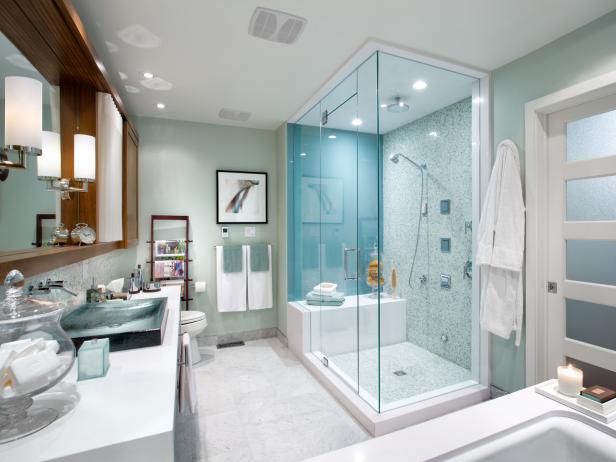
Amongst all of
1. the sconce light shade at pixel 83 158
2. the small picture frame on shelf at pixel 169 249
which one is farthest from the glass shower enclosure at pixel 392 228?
the sconce light shade at pixel 83 158

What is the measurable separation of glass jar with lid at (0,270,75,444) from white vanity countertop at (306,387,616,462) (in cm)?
75

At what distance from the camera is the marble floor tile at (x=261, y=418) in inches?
77.0

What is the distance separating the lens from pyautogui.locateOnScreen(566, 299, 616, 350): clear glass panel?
1804 mm

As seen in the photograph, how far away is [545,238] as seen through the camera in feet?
6.86

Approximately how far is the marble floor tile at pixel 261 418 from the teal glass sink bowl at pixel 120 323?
2.86 ft

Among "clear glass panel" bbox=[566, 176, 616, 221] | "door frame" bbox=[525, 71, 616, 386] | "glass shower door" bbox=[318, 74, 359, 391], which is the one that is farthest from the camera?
"glass shower door" bbox=[318, 74, 359, 391]

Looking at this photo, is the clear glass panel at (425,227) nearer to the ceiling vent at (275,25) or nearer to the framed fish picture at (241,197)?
the ceiling vent at (275,25)

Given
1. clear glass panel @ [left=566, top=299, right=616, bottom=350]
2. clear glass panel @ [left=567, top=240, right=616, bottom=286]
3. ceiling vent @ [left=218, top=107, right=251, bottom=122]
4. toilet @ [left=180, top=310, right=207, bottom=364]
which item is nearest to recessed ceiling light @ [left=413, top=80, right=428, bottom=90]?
clear glass panel @ [left=567, top=240, right=616, bottom=286]

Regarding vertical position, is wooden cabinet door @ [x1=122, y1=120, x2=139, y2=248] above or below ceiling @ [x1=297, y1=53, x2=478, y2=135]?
below

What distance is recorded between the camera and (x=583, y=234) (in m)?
1.90

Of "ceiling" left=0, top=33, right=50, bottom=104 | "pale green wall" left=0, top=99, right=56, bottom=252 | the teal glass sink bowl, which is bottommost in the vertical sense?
the teal glass sink bowl

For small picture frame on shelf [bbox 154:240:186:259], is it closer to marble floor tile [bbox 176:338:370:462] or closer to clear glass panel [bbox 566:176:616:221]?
marble floor tile [bbox 176:338:370:462]

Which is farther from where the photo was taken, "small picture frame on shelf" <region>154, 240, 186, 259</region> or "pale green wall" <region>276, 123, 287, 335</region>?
"pale green wall" <region>276, 123, 287, 335</region>

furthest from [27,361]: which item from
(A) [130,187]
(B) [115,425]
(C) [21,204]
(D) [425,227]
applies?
(D) [425,227]
